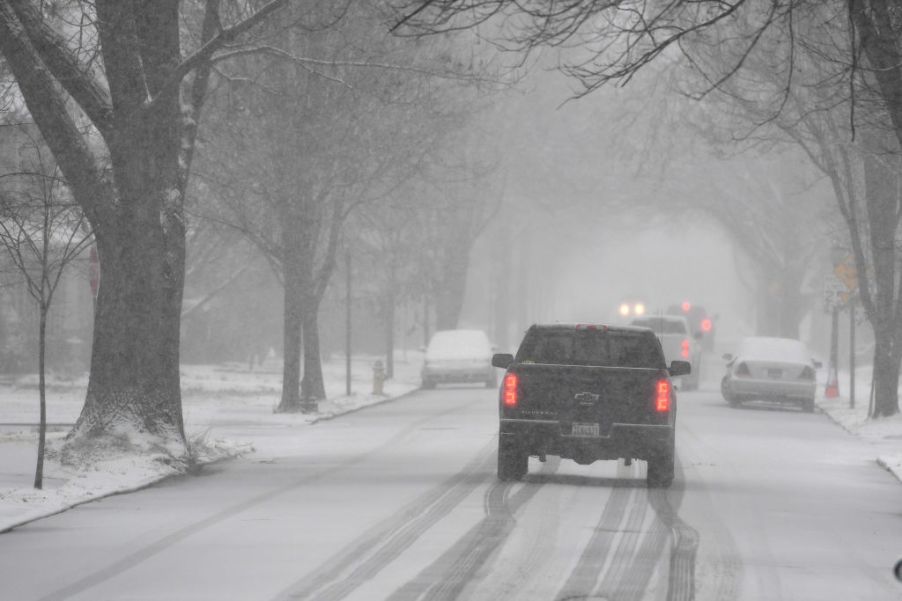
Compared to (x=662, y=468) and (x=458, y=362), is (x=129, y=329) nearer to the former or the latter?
(x=662, y=468)

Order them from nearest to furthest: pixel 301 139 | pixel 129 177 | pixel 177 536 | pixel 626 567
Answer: pixel 626 567 → pixel 177 536 → pixel 129 177 → pixel 301 139

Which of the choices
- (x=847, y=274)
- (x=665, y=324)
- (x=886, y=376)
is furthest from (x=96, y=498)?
(x=665, y=324)

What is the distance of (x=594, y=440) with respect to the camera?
16.1 m

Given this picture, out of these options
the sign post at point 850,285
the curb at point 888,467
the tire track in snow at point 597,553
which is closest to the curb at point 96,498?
the tire track in snow at point 597,553

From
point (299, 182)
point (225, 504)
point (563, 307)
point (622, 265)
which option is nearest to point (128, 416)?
point (225, 504)

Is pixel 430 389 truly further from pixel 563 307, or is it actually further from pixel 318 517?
pixel 563 307

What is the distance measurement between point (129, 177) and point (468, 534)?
27.6ft

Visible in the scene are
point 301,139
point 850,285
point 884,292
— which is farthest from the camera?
point 850,285

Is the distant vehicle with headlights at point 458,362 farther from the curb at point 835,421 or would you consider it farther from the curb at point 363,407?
the curb at point 835,421

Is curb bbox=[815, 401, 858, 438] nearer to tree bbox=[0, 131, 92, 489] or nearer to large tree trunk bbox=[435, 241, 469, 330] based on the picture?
tree bbox=[0, 131, 92, 489]

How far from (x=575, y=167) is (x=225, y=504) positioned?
48.2m

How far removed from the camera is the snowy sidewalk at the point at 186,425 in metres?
15.4

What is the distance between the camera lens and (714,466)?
19.3 metres

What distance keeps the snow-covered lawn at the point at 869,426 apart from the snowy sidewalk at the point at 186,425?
318 inches
